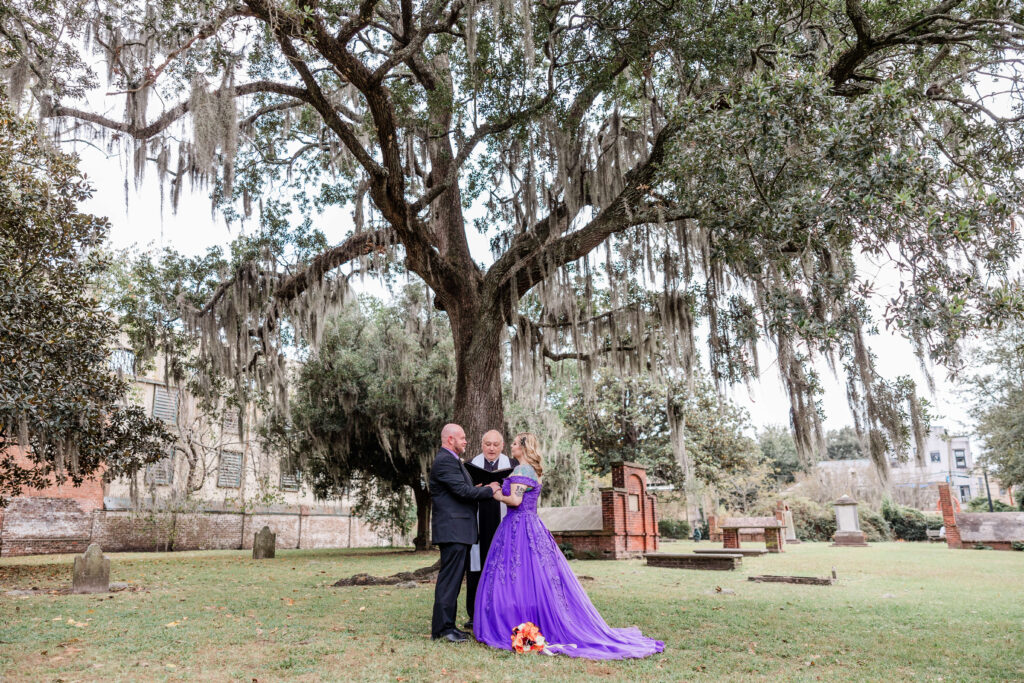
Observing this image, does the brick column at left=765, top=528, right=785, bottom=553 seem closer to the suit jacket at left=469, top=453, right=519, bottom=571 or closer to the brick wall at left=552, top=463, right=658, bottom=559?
the brick wall at left=552, top=463, right=658, bottom=559

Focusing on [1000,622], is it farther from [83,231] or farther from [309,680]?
[83,231]

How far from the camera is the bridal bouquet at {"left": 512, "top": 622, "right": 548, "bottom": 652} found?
4340mm

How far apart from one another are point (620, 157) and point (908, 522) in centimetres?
2893

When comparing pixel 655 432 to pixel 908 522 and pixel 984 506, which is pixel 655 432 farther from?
pixel 984 506

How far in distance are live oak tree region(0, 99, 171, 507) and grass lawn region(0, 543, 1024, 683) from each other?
6.66ft

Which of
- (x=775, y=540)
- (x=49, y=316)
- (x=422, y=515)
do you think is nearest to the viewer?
(x=49, y=316)

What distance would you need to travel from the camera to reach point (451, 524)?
16.1 feet

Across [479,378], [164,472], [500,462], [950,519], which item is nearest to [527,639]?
[500,462]

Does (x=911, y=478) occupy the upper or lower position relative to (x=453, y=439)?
lower

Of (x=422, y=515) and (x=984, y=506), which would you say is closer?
(x=422, y=515)

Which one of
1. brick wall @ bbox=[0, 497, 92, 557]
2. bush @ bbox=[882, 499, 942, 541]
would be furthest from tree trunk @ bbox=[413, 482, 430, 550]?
bush @ bbox=[882, 499, 942, 541]

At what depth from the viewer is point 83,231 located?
28.7 ft

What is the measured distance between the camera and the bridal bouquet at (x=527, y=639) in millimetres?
4340

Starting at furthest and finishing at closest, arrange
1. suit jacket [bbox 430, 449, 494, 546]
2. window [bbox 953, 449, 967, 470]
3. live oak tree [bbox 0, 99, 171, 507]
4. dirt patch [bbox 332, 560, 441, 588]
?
window [bbox 953, 449, 967, 470], dirt patch [bbox 332, 560, 441, 588], live oak tree [bbox 0, 99, 171, 507], suit jacket [bbox 430, 449, 494, 546]
